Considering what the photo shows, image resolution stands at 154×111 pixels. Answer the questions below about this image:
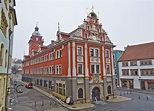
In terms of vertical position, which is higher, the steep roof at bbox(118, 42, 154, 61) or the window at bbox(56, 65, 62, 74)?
the steep roof at bbox(118, 42, 154, 61)

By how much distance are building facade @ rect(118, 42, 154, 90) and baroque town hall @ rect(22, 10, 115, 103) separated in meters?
14.9

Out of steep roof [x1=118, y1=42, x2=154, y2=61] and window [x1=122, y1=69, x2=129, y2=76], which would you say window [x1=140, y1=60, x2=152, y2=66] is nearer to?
steep roof [x1=118, y1=42, x2=154, y2=61]

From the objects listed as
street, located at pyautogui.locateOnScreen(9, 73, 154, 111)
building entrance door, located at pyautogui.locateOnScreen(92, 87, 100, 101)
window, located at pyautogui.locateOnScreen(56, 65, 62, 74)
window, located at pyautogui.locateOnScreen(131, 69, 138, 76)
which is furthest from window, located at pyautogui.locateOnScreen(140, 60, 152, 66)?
window, located at pyautogui.locateOnScreen(56, 65, 62, 74)

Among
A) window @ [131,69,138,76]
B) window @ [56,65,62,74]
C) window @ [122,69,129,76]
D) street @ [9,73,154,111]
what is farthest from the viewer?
window @ [122,69,129,76]

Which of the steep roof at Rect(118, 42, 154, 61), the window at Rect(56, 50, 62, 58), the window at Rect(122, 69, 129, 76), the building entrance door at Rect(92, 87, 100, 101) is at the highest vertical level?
the steep roof at Rect(118, 42, 154, 61)

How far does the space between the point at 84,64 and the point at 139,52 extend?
81.5 feet

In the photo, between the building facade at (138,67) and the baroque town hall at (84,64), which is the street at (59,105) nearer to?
the baroque town hall at (84,64)

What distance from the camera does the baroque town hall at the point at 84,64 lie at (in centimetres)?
2195

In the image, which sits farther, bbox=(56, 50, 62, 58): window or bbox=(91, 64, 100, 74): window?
bbox=(56, 50, 62, 58): window

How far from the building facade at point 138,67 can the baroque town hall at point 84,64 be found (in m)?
14.9

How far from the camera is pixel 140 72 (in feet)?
122

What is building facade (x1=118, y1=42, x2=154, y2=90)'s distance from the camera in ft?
115

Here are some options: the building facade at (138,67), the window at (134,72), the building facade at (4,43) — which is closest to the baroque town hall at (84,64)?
the building facade at (4,43)

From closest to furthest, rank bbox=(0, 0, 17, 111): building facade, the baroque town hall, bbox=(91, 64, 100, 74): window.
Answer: bbox=(0, 0, 17, 111): building facade < the baroque town hall < bbox=(91, 64, 100, 74): window
